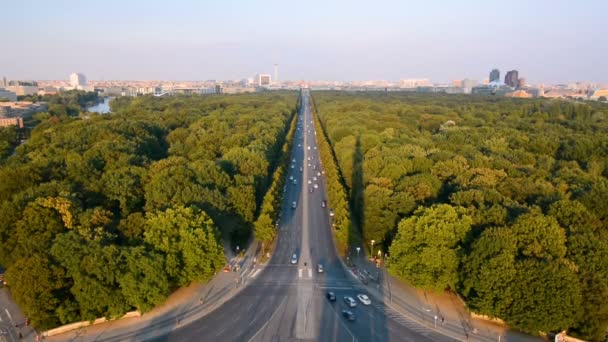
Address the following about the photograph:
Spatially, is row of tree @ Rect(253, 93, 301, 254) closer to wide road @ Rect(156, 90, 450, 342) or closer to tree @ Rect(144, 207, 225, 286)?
wide road @ Rect(156, 90, 450, 342)

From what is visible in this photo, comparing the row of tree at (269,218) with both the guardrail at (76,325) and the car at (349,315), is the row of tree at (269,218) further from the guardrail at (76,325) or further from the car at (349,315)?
the guardrail at (76,325)

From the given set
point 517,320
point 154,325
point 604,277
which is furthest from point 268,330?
point 604,277

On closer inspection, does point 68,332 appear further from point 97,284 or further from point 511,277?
point 511,277

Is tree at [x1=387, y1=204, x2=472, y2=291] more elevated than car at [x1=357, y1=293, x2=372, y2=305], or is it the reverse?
tree at [x1=387, y1=204, x2=472, y2=291]

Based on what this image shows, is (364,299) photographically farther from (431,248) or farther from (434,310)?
(431,248)

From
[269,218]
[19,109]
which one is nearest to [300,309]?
[269,218]

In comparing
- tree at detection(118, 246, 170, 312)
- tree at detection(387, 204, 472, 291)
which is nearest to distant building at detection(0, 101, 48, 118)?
tree at detection(118, 246, 170, 312)
